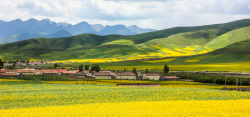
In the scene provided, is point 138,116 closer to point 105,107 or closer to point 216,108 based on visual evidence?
point 105,107

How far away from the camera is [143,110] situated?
2888 centimetres

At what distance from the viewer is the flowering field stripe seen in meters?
26.8

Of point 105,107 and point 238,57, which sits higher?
point 238,57

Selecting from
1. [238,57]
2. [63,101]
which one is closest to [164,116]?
[63,101]

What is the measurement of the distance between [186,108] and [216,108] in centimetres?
323

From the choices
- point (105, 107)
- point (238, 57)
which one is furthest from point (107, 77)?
point (238, 57)

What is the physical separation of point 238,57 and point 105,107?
156 meters

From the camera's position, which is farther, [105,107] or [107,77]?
[107,77]

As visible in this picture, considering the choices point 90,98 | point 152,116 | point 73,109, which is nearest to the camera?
point 152,116

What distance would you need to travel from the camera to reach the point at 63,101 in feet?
118

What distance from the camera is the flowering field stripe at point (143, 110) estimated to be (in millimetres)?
26766

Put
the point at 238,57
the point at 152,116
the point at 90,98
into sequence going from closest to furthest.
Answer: the point at 152,116, the point at 90,98, the point at 238,57

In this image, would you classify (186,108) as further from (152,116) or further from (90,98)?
(90,98)

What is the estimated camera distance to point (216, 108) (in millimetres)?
30031
